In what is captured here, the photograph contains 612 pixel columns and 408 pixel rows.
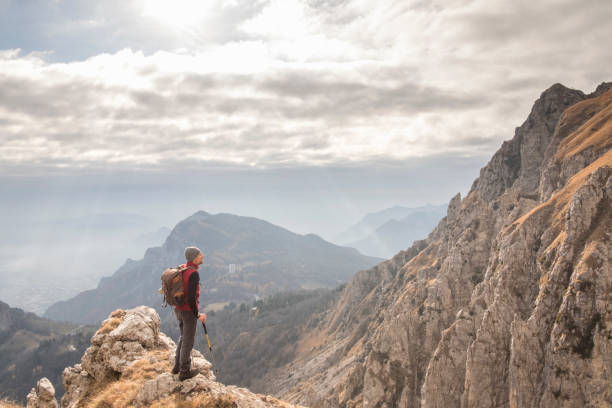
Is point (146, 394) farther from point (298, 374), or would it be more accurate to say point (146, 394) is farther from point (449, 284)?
point (298, 374)

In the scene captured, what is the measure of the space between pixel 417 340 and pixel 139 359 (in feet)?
241

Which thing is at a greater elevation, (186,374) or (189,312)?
(189,312)

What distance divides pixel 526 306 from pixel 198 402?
176ft

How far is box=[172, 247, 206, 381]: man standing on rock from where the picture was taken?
599 inches

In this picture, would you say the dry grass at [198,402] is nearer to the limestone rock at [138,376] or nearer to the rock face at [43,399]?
the limestone rock at [138,376]

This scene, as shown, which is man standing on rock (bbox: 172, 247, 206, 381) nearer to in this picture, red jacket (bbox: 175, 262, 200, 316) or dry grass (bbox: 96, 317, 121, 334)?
red jacket (bbox: 175, 262, 200, 316)

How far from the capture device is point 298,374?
185 m

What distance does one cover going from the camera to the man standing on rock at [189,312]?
15203 millimetres

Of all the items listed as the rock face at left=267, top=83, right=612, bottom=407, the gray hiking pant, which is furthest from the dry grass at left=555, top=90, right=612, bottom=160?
the gray hiking pant

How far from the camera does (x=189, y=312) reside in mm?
15758

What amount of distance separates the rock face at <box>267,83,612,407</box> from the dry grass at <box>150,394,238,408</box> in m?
43.9

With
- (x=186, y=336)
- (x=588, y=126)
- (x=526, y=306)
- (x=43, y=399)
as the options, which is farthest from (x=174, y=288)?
(x=588, y=126)

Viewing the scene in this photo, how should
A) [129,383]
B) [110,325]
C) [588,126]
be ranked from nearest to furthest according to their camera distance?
1. [129,383]
2. [110,325]
3. [588,126]

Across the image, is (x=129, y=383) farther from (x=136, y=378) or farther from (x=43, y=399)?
(x=43, y=399)
